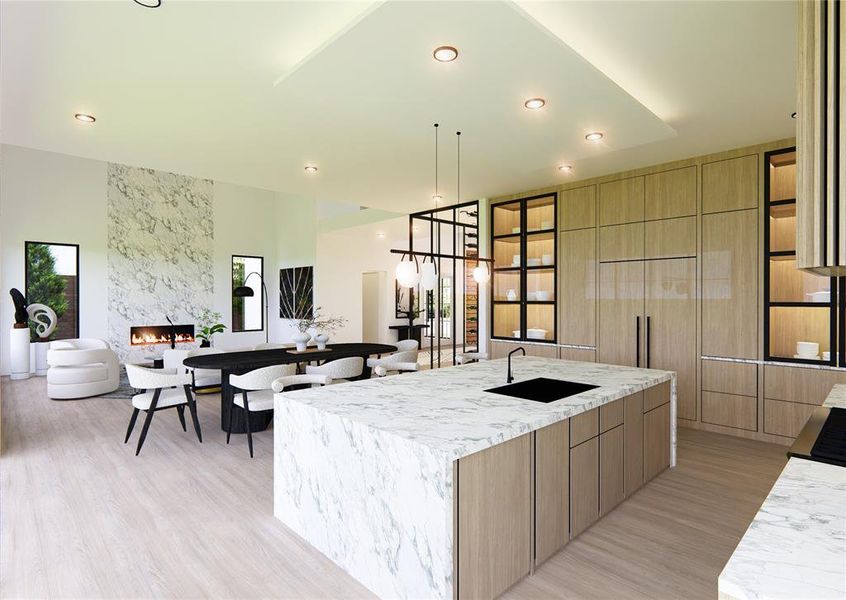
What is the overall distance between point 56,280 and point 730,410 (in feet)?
35.1

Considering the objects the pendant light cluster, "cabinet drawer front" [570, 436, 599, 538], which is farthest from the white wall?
"cabinet drawer front" [570, 436, 599, 538]

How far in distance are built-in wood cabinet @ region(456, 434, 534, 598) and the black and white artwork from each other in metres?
8.24

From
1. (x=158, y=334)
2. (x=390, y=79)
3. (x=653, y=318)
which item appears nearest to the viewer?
(x=390, y=79)

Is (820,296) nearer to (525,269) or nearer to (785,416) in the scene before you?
(785,416)

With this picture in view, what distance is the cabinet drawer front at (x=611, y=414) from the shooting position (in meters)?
2.76

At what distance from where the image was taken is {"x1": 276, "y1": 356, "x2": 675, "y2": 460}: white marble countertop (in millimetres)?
1975

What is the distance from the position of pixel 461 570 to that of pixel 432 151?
11.6ft

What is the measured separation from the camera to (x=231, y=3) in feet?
7.37

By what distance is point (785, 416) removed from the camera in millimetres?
4262

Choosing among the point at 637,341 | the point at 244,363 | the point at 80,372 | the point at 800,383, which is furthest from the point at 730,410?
the point at 80,372

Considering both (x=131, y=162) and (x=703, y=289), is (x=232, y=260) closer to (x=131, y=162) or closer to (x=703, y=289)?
(x=131, y=162)

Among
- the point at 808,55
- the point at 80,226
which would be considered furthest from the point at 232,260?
the point at 808,55

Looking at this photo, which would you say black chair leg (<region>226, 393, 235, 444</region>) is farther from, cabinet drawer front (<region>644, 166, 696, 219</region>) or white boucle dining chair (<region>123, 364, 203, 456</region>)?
cabinet drawer front (<region>644, 166, 696, 219</region>)

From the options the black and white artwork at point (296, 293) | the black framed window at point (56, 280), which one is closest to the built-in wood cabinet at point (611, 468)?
the black and white artwork at point (296, 293)
